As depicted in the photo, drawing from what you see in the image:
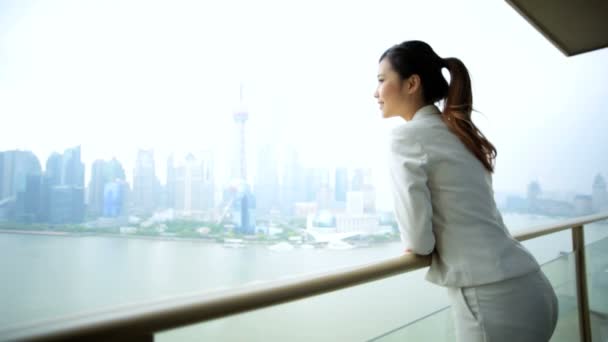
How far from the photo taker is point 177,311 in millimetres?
452

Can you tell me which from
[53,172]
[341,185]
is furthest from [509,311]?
[341,185]

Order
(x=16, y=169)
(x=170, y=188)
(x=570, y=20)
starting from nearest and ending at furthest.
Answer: (x=570, y=20) → (x=16, y=169) → (x=170, y=188)

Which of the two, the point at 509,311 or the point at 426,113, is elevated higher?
the point at 426,113

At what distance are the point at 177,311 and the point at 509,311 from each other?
2.28 feet

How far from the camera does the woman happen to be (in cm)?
79

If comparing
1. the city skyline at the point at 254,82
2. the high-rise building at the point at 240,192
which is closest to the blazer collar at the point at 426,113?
the city skyline at the point at 254,82

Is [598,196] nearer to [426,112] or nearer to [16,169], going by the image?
[426,112]

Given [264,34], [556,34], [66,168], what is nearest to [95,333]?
[556,34]

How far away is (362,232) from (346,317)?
10.8 m

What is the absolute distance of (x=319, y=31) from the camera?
16.9 metres

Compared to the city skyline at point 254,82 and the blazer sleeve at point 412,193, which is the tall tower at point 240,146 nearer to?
the city skyline at point 254,82

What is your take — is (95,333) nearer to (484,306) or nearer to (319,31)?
(484,306)

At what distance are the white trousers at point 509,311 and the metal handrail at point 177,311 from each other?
0.87ft

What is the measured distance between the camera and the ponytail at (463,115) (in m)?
0.87
